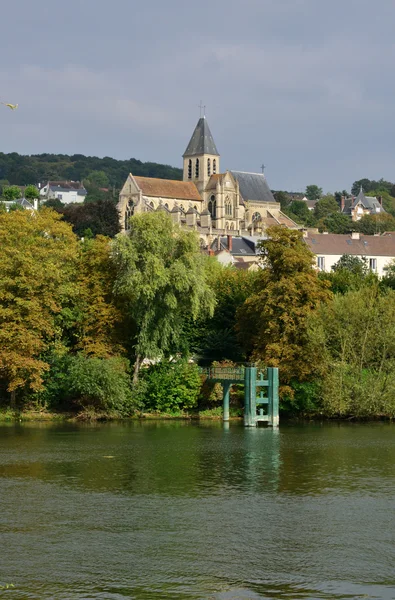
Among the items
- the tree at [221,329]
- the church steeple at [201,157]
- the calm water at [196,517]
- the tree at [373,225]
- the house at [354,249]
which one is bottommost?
the calm water at [196,517]

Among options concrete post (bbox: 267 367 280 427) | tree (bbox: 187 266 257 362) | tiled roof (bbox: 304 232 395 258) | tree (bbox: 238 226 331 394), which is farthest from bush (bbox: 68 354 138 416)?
tiled roof (bbox: 304 232 395 258)

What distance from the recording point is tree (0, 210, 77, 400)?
54250 mm

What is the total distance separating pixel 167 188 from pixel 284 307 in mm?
126659

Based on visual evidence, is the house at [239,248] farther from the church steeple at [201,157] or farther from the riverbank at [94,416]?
the riverbank at [94,416]

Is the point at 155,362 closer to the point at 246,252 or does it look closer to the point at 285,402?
the point at 285,402

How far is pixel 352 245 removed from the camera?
127m

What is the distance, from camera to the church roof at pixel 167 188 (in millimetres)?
176250

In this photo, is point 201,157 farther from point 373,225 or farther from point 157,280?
point 157,280

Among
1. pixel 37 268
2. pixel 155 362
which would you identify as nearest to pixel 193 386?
pixel 155 362

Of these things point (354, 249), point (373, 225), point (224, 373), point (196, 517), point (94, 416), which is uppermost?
point (373, 225)

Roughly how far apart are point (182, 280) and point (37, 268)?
8.48 metres

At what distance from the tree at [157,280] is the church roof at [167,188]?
11726 centimetres

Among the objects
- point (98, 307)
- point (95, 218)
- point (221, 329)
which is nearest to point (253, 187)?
point (95, 218)

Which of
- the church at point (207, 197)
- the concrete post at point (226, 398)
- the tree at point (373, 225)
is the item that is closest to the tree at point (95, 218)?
the church at point (207, 197)
